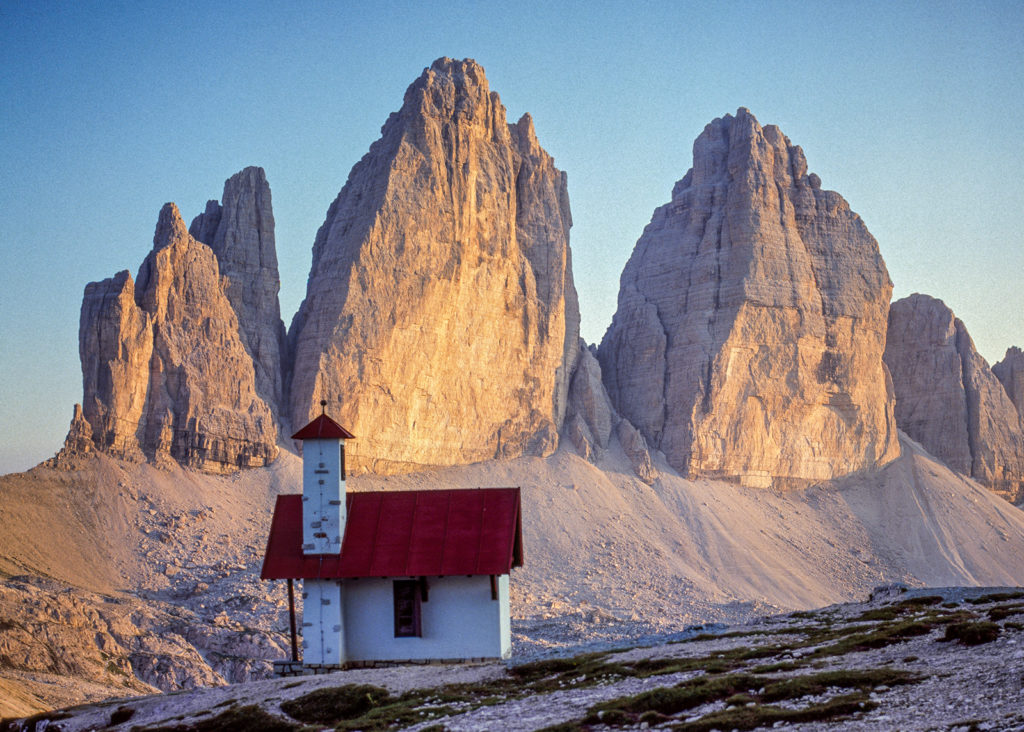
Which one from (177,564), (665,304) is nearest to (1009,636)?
(177,564)

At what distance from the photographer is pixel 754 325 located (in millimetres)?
110812

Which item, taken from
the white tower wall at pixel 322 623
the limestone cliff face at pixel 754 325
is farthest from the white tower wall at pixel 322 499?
the limestone cliff face at pixel 754 325

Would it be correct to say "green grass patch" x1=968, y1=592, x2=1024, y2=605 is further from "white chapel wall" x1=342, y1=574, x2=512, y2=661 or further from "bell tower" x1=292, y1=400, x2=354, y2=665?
"bell tower" x1=292, y1=400, x2=354, y2=665

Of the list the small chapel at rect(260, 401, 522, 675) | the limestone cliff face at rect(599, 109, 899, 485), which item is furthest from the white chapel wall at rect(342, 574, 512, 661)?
the limestone cliff face at rect(599, 109, 899, 485)

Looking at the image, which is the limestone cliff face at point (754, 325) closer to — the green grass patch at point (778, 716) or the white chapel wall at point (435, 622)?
the white chapel wall at point (435, 622)

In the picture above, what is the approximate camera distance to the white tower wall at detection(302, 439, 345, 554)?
1436 inches

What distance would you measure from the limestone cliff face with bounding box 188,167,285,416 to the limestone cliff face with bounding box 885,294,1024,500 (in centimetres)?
7437

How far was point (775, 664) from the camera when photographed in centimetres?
2611

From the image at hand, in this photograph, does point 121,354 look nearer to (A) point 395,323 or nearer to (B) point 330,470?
(A) point 395,323

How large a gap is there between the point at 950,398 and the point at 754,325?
31.3 metres

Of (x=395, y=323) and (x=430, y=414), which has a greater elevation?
(x=395, y=323)

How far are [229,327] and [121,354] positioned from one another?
393 inches

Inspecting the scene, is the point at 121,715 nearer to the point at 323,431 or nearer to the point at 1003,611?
the point at 323,431

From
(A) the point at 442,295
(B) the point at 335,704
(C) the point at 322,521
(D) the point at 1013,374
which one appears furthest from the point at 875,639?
(D) the point at 1013,374
